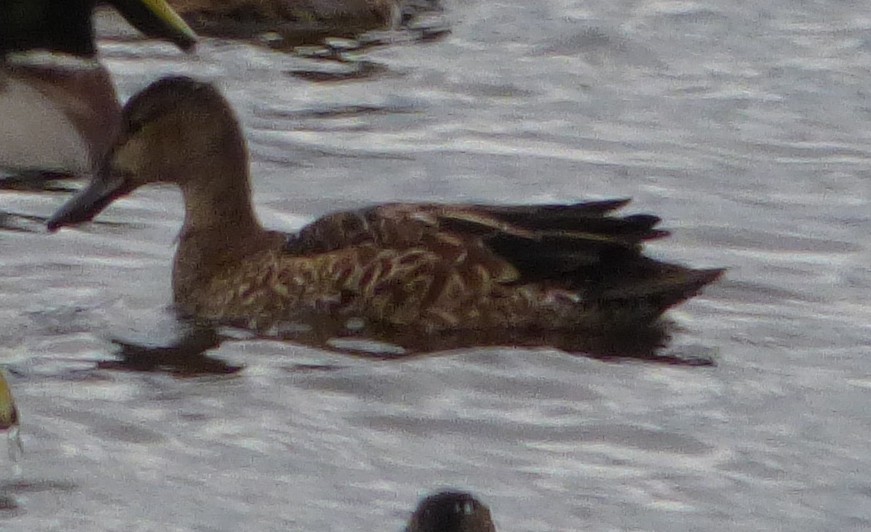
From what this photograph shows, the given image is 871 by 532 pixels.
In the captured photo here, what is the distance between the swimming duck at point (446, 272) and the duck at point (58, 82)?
252 cm

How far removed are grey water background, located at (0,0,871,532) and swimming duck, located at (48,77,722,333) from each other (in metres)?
0.19

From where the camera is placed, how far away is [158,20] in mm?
12094

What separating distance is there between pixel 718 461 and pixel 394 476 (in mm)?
865

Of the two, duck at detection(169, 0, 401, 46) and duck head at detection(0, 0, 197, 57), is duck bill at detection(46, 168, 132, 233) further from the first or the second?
duck at detection(169, 0, 401, 46)

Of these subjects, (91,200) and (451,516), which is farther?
(91,200)

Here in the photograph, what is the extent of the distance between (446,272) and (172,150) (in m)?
1.05

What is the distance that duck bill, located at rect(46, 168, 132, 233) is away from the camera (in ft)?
28.9

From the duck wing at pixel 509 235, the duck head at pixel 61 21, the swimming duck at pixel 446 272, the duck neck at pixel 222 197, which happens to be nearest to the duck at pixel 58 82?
the duck head at pixel 61 21

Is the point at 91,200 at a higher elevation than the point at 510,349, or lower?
higher

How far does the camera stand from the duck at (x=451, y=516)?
17.8 feet

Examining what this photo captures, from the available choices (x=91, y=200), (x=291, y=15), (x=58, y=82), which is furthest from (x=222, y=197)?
(x=291, y=15)

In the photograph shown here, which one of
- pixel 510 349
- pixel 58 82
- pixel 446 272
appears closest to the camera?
pixel 510 349

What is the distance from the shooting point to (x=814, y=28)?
528 inches

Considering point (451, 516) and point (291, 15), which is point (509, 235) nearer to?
point (451, 516)
